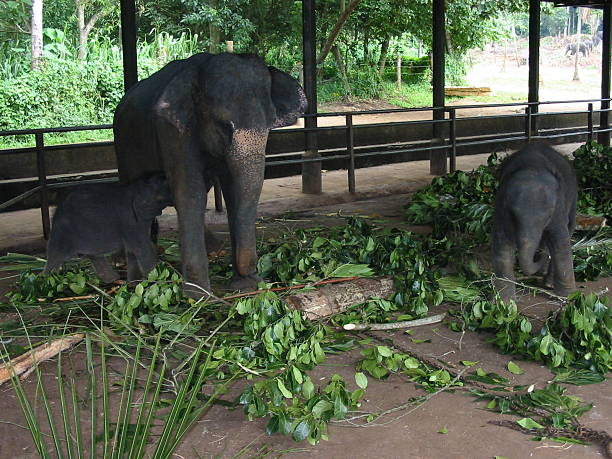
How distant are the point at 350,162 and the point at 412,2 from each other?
1302 centimetres

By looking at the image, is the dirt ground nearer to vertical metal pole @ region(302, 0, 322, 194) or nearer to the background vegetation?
vertical metal pole @ region(302, 0, 322, 194)

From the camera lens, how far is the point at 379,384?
3641 millimetres

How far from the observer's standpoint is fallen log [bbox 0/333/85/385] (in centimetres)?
364

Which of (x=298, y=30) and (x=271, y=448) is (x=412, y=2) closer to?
(x=298, y=30)

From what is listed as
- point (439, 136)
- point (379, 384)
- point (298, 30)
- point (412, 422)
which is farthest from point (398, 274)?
point (298, 30)

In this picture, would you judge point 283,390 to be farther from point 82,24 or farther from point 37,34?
point 82,24

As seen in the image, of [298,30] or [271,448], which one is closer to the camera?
[271,448]

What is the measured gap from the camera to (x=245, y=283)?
4801 millimetres

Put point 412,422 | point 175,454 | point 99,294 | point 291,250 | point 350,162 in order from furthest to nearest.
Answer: point 350,162
point 291,250
point 99,294
point 412,422
point 175,454

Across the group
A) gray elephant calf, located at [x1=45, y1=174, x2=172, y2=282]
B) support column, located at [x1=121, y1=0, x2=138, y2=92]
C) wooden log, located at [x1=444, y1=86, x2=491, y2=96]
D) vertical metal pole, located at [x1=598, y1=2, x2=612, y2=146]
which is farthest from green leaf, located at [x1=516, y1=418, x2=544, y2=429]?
wooden log, located at [x1=444, y1=86, x2=491, y2=96]

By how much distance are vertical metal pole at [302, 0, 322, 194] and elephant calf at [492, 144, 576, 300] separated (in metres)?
4.86

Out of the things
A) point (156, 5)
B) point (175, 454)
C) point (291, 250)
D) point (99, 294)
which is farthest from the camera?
point (156, 5)

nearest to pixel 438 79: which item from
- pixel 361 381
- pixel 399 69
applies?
pixel 361 381

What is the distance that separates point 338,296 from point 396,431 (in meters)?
1.48
